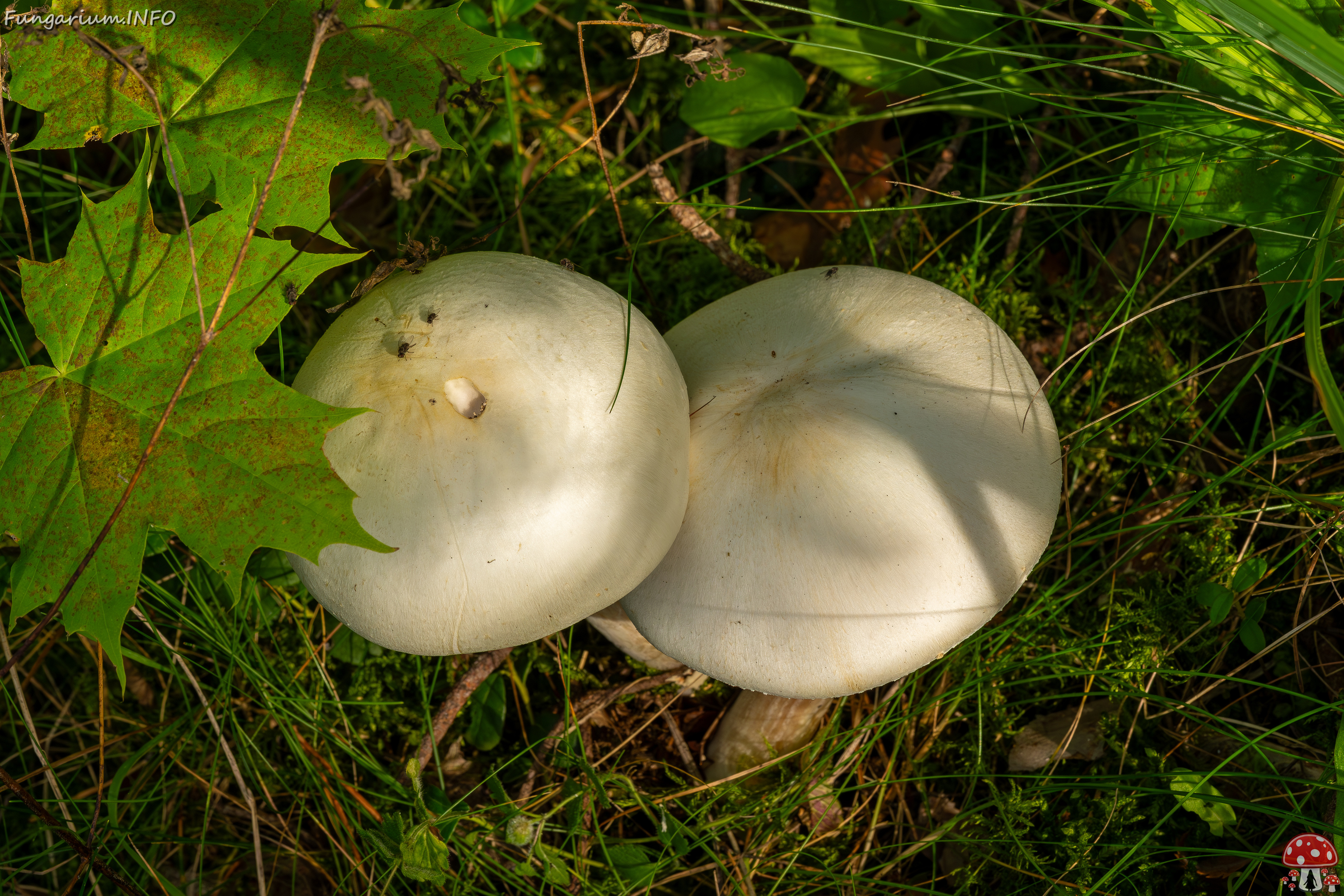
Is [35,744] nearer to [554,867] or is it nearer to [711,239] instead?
[554,867]

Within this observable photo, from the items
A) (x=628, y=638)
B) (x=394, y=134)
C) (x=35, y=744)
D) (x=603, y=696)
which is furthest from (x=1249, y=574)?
(x=35, y=744)

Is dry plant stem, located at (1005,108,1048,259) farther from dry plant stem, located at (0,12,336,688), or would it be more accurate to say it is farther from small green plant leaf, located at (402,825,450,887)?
small green plant leaf, located at (402,825,450,887)

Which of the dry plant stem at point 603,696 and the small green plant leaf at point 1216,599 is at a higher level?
the small green plant leaf at point 1216,599

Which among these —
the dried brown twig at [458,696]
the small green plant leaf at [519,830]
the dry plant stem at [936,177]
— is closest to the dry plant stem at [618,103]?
the dry plant stem at [936,177]

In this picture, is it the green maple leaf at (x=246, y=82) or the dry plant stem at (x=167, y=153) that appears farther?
the green maple leaf at (x=246, y=82)

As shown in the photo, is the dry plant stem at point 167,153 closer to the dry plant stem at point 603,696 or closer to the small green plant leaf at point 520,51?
the small green plant leaf at point 520,51

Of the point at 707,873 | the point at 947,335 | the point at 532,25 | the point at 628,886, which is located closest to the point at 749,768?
the point at 707,873
